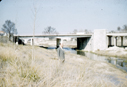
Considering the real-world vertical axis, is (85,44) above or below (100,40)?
below

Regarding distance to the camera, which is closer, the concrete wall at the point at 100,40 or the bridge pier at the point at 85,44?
the concrete wall at the point at 100,40

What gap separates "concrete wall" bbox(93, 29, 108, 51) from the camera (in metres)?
35.7

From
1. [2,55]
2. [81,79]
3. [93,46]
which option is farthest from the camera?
[93,46]

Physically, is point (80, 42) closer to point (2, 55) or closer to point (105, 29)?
point (105, 29)

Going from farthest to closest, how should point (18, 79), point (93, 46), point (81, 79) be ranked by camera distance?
point (93, 46) < point (81, 79) < point (18, 79)

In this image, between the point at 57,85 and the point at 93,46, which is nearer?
the point at 57,85

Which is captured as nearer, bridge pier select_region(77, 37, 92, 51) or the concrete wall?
the concrete wall

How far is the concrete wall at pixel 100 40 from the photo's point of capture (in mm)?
35719

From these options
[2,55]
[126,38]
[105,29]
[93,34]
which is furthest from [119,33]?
[2,55]

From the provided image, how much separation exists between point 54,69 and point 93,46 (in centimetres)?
3388

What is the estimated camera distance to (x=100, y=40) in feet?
118

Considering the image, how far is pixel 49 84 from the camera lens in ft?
8.66

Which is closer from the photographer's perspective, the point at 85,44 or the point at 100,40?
the point at 100,40

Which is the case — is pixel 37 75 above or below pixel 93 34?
below
